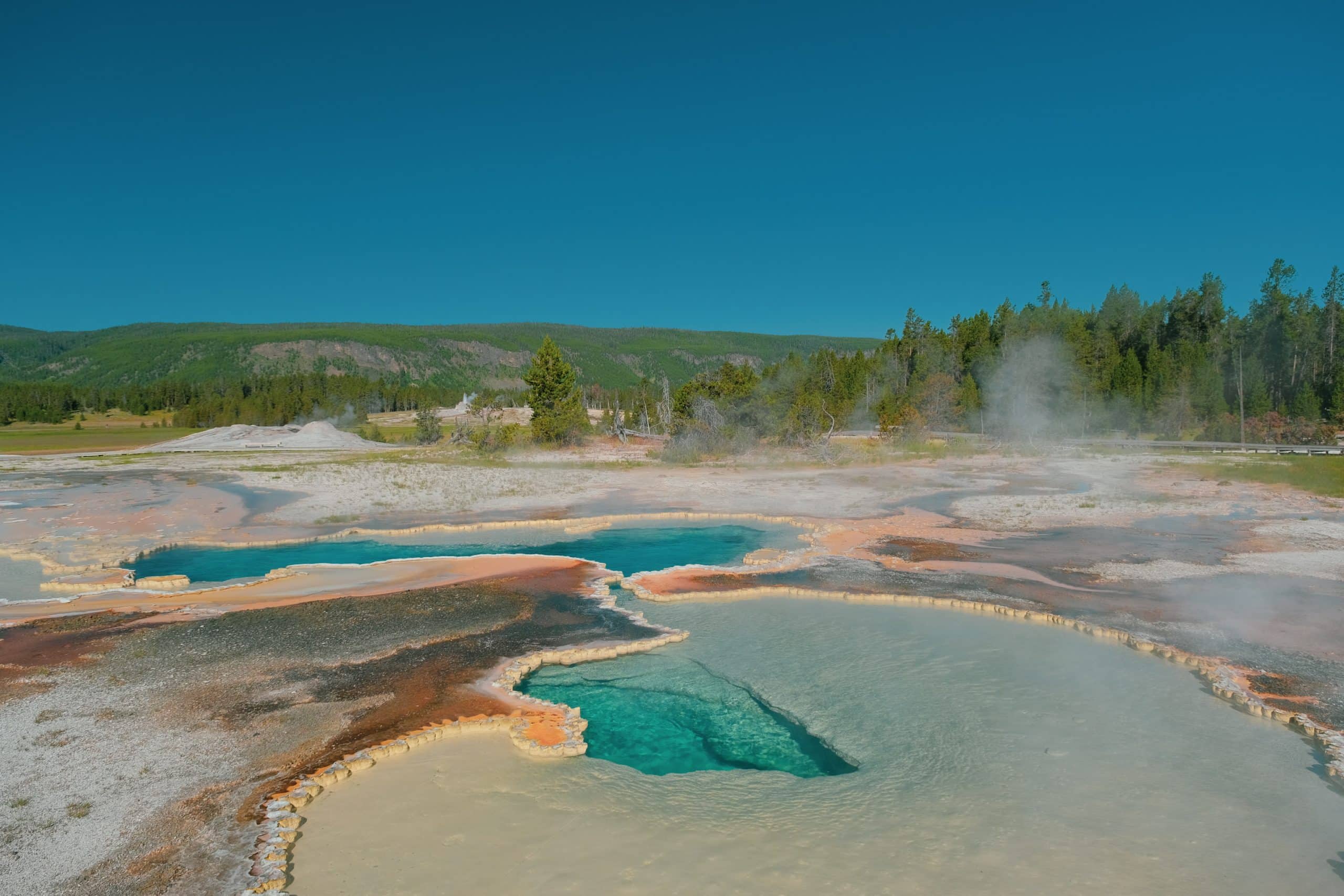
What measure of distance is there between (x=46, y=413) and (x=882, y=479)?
85305 mm

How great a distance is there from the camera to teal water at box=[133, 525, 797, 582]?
48.3 ft

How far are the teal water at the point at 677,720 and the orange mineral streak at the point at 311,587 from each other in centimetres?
453

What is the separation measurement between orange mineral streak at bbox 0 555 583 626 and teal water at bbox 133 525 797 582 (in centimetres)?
117

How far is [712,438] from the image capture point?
35969 millimetres

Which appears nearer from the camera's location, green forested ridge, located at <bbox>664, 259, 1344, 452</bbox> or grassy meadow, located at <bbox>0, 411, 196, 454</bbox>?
green forested ridge, located at <bbox>664, 259, 1344, 452</bbox>

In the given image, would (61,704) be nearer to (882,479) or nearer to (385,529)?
(385,529)

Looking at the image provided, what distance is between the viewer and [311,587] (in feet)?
40.4

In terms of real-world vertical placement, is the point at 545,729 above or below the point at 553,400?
below

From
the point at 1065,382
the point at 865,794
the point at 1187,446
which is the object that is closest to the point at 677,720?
the point at 865,794

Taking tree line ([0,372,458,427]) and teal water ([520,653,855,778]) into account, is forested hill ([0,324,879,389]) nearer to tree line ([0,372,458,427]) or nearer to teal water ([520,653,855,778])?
tree line ([0,372,458,427])

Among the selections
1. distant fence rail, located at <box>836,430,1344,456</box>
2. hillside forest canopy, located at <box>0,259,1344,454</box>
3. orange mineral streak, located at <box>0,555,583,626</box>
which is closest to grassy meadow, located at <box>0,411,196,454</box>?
hillside forest canopy, located at <box>0,259,1344,454</box>

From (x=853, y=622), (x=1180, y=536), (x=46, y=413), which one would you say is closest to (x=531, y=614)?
(x=853, y=622)

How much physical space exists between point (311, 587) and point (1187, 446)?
42.9 m

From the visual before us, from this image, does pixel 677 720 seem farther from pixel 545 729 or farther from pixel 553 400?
pixel 553 400
